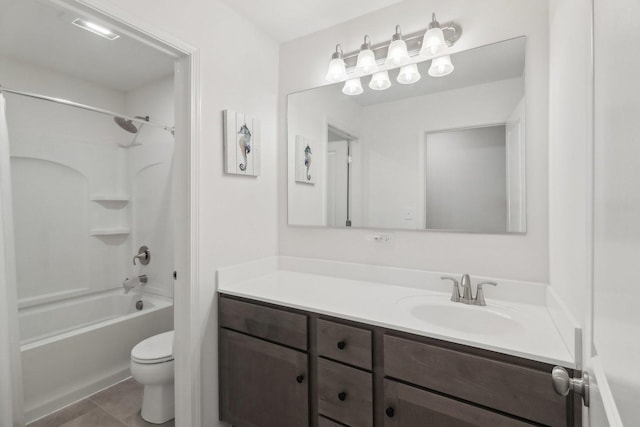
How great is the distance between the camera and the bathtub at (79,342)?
6.06 feet

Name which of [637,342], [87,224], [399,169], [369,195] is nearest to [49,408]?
[87,224]

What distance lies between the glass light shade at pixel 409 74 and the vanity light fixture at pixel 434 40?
10cm

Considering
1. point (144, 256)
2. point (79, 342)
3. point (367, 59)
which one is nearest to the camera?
point (367, 59)

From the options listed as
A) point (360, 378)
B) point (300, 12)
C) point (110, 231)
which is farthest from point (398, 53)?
point (110, 231)

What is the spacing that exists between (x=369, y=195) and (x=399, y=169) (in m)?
0.23

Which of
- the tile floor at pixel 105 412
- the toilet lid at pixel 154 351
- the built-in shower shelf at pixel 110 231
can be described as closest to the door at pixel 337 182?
the toilet lid at pixel 154 351

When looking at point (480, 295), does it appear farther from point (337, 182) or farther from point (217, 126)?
point (217, 126)

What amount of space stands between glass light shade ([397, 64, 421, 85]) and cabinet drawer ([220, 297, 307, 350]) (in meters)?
1.38

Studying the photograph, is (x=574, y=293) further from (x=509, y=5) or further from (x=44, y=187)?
(x=44, y=187)

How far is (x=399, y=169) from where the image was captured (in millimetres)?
1753

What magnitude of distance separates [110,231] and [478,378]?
3.05 metres

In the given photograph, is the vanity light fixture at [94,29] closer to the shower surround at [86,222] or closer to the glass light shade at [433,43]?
the shower surround at [86,222]

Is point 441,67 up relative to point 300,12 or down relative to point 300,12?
down

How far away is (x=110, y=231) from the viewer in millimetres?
2787
